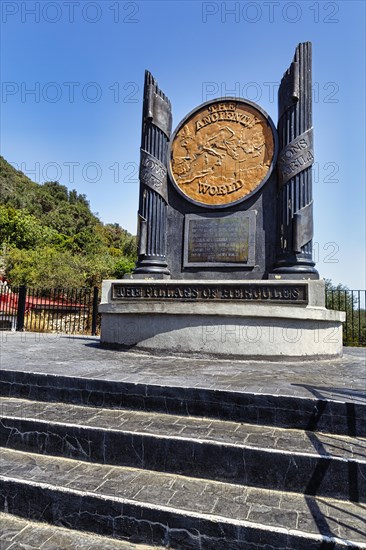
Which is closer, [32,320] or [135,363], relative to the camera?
[135,363]

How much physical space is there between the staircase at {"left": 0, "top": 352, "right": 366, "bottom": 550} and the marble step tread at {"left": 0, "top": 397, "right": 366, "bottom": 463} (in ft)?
0.03

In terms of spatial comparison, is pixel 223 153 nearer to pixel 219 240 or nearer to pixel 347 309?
pixel 219 240

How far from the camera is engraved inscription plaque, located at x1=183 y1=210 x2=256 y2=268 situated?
7262 millimetres

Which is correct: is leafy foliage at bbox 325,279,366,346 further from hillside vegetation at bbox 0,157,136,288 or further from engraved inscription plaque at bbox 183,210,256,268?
hillside vegetation at bbox 0,157,136,288

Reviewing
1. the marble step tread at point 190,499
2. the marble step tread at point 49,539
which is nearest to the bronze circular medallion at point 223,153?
the marble step tread at point 190,499

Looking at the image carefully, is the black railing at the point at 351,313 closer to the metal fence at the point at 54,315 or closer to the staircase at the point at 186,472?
the metal fence at the point at 54,315

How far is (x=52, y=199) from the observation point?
207ft

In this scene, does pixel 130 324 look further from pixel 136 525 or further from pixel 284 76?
pixel 284 76

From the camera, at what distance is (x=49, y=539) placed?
109 inches

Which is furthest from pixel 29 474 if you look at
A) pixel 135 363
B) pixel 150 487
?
pixel 135 363

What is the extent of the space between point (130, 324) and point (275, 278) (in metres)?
2.64

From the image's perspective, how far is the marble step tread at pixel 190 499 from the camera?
2.52m

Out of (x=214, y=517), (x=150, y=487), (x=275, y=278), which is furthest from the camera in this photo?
(x=275, y=278)

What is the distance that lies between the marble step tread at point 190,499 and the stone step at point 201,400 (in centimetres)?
73
